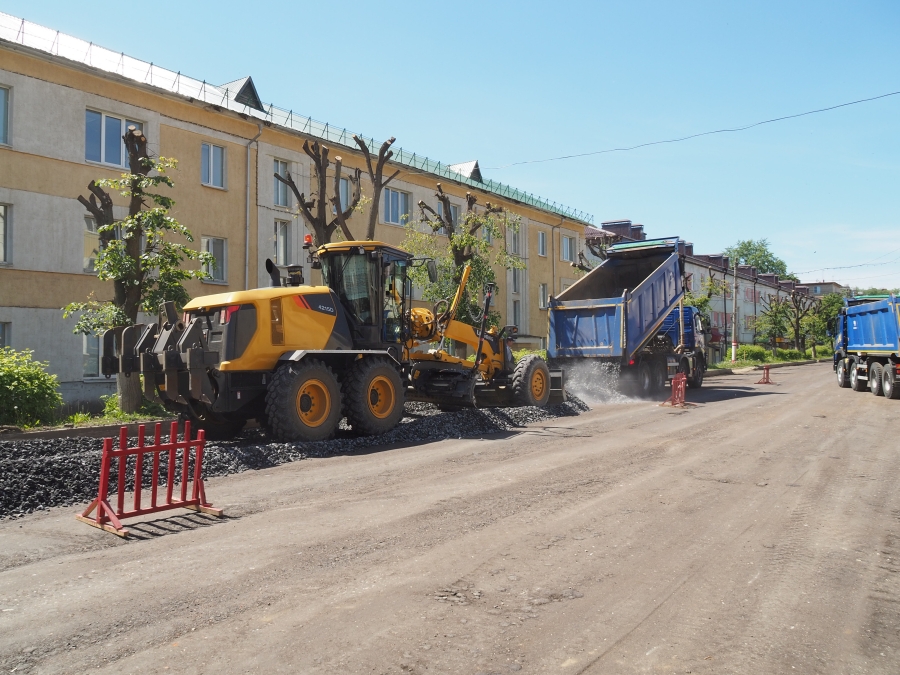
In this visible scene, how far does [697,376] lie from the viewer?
79.2 ft

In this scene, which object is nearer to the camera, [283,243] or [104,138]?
[104,138]

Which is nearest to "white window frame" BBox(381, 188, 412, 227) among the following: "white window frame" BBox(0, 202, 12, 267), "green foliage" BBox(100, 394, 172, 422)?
"white window frame" BBox(0, 202, 12, 267)

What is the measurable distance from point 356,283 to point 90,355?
1051 centimetres

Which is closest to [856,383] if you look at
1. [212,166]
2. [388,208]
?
[388,208]

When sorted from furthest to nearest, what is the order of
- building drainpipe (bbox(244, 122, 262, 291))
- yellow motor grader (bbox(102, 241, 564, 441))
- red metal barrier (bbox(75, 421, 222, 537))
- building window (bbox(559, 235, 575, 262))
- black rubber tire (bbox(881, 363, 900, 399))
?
building window (bbox(559, 235, 575, 262)), building drainpipe (bbox(244, 122, 262, 291)), black rubber tire (bbox(881, 363, 900, 399)), yellow motor grader (bbox(102, 241, 564, 441)), red metal barrier (bbox(75, 421, 222, 537))

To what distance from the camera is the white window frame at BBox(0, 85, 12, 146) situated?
17906 millimetres

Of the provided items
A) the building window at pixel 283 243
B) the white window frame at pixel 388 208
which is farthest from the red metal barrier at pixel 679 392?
the white window frame at pixel 388 208

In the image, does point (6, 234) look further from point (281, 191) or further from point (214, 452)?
point (214, 452)

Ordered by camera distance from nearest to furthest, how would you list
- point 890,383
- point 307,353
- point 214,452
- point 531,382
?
point 214,452 → point 307,353 → point 531,382 → point 890,383

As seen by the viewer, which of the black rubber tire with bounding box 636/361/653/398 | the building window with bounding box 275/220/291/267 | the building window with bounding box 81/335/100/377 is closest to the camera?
the building window with bounding box 81/335/100/377

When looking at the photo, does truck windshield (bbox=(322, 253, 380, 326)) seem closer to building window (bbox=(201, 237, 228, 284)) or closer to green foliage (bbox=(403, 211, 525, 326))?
green foliage (bbox=(403, 211, 525, 326))

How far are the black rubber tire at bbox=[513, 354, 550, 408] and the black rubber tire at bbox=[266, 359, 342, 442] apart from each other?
17.0ft

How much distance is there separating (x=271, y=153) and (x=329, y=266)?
13197 mm

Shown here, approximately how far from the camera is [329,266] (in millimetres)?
12570
